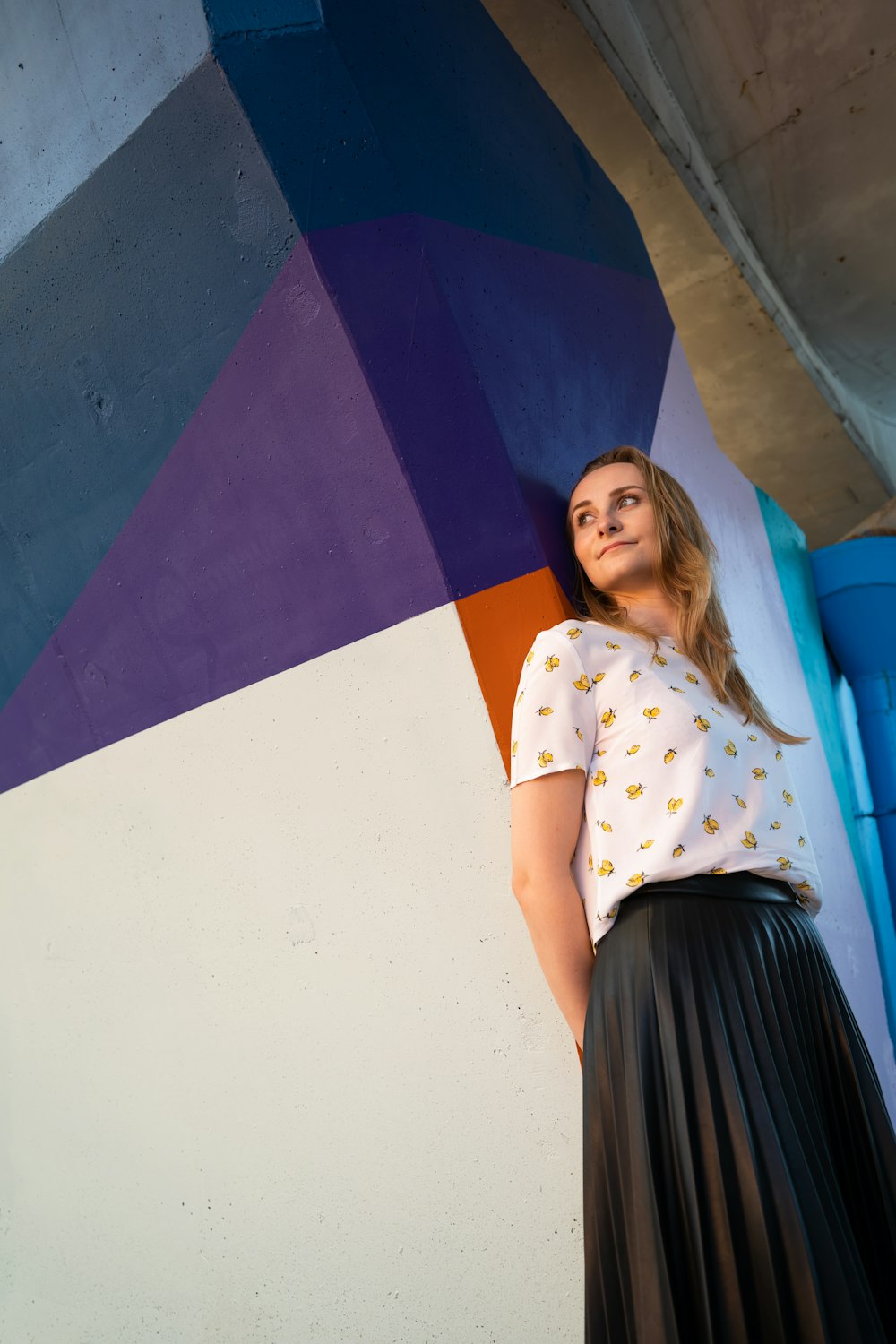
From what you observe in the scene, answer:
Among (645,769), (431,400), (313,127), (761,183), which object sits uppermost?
(761,183)

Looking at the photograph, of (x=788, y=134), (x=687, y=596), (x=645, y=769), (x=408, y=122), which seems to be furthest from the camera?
(x=788, y=134)

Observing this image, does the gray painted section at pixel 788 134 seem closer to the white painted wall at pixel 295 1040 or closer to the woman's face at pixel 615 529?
the woman's face at pixel 615 529

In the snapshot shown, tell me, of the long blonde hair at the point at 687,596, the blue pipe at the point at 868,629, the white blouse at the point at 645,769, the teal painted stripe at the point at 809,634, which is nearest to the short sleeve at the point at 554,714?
the white blouse at the point at 645,769

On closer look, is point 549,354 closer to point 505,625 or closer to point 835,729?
→ point 505,625

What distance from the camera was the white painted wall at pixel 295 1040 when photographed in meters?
1.55

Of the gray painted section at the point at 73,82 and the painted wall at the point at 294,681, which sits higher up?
the gray painted section at the point at 73,82

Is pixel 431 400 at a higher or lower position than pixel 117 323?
lower

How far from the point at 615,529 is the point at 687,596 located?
0.16 meters

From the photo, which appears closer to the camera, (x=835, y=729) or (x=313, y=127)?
(x=313, y=127)

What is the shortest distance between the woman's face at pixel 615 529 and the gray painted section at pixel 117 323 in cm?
64

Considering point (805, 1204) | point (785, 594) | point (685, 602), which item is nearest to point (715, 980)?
point (805, 1204)

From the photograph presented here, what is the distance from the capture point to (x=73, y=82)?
72.9 inches

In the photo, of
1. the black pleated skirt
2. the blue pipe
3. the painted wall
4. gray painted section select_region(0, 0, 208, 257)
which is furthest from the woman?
the blue pipe

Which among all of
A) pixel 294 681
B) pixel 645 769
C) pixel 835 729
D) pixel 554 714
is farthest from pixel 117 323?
pixel 835 729
